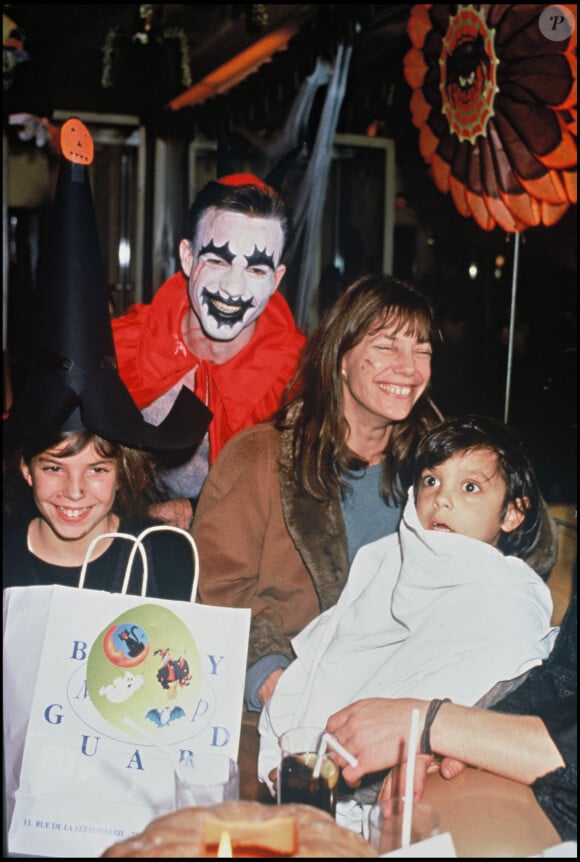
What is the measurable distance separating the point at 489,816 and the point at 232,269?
1073mm

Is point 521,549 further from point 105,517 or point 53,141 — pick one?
point 53,141

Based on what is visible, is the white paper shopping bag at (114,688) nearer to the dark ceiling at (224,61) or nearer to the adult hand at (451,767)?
the adult hand at (451,767)

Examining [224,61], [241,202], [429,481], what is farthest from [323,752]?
[224,61]

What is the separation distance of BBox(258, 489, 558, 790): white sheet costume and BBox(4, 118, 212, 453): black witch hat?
0.52 meters

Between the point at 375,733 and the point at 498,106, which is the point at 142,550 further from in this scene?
the point at 498,106

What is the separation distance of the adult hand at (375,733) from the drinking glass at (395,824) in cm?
20

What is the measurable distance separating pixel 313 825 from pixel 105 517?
0.83 meters

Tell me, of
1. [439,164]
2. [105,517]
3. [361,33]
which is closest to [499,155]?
[439,164]

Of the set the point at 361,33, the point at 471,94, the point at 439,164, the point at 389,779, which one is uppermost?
the point at 361,33

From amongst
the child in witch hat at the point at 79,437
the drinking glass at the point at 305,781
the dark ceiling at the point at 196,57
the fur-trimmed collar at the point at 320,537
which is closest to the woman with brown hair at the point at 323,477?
the fur-trimmed collar at the point at 320,537

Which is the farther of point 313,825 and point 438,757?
point 438,757

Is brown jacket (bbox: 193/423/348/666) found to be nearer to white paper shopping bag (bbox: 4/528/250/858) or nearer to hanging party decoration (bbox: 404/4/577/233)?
Answer: white paper shopping bag (bbox: 4/528/250/858)

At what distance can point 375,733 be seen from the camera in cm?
147

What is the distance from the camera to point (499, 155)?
5.48 ft
